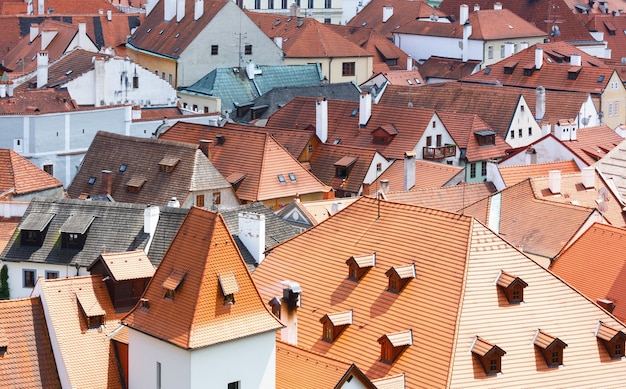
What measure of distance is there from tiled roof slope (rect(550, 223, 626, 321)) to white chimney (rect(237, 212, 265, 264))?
1225 cm

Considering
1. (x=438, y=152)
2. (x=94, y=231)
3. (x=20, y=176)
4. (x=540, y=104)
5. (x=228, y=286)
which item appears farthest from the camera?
(x=540, y=104)

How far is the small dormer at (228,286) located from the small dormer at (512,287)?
353 inches

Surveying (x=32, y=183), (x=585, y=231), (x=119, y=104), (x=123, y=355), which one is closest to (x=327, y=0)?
(x=119, y=104)

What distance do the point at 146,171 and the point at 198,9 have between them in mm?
44900

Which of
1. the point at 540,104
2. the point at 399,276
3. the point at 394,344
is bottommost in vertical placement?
the point at 394,344

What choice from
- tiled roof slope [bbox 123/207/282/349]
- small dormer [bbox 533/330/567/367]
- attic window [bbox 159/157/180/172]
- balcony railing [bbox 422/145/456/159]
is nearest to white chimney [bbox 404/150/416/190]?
balcony railing [bbox 422/145/456/159]

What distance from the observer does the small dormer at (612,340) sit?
54.9m

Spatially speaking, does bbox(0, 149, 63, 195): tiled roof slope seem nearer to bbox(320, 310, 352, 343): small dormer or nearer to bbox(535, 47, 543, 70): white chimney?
bbox(320, 310, 352, 343): small dormer

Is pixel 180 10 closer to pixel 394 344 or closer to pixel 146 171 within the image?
pixel 146 171

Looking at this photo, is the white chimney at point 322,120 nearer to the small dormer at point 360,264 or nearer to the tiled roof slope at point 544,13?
the small dormer at point 360,264

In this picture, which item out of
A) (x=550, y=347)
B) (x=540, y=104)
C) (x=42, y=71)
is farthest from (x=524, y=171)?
(x=42, y=71)

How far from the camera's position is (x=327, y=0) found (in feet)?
554

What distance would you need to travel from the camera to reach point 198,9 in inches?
5049

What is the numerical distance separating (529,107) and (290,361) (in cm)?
6465
